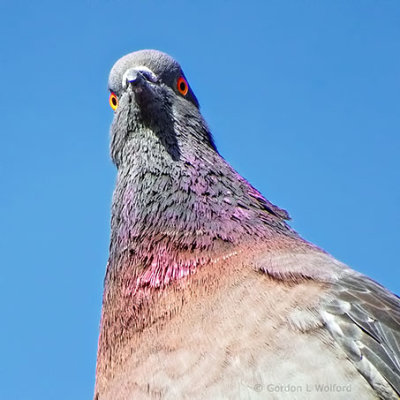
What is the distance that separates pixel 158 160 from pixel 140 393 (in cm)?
241

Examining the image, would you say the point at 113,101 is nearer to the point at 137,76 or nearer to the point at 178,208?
the point at 137,76

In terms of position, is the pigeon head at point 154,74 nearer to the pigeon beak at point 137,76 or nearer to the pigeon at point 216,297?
the pigeon beak at point 137,76

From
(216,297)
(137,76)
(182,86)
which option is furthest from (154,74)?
(216,297)

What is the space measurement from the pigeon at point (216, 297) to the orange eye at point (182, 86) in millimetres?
594

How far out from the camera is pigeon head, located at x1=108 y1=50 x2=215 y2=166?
285 inches

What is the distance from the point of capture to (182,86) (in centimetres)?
798

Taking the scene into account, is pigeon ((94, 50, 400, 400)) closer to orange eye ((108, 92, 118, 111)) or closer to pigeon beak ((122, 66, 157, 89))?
pigeon beak ((122, 66, 157, 89))

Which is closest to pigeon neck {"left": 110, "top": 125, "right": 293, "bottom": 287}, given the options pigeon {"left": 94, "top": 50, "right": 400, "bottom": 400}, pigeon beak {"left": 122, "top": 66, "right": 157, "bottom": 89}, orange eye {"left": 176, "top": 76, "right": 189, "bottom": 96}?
pigeon {"left": 94, "top": 50, "right": 400, "bottom": 400}

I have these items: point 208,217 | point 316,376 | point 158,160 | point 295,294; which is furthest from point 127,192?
point 316,376

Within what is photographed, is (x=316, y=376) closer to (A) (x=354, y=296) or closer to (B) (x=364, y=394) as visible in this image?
(B) (x=364, y=394)

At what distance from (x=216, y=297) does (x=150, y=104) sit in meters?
2.48

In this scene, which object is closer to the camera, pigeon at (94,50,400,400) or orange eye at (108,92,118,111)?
pigeon at (94,50,400,400)

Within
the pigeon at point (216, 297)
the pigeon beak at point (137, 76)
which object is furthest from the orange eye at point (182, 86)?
the pigeon at point (216, 297)

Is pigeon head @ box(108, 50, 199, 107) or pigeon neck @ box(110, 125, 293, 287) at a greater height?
pigeon head @ box(108, 50, 199, 107)
